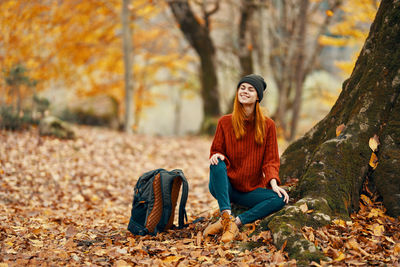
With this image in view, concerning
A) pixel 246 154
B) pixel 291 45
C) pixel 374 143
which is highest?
pixel 291 45

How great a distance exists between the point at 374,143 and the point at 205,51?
8.66 m

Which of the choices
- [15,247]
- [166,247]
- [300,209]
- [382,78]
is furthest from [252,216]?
[15,247]

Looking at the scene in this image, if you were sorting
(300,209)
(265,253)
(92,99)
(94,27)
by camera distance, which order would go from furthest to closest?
1. (92,99)
2. (94,27)
3. (300,209)
4. (265,253)

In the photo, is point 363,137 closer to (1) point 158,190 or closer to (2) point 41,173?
(1) point 158,190

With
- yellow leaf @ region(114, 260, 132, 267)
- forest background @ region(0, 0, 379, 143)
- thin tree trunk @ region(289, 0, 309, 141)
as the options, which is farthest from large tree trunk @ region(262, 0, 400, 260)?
thin tree trunk @ region(289, 0, 309, 141)

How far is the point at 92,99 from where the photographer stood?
13.8 m

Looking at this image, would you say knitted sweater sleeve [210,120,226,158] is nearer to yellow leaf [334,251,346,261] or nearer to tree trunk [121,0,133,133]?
yellow leaf [334,251,346,261]

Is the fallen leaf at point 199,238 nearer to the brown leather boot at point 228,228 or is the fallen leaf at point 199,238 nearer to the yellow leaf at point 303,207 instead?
the brown leather boot at point 228,228

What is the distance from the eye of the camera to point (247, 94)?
11.0 feet

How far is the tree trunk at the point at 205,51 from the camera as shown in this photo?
1041 cm

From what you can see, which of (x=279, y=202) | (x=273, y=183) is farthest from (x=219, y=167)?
(x=279, y=202)

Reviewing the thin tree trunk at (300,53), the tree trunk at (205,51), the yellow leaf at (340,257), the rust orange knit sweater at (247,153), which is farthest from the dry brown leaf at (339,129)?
the tree trunk at (205,51)

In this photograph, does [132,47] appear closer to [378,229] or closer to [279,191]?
[279,191]

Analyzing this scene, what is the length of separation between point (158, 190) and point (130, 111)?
8.11 m
